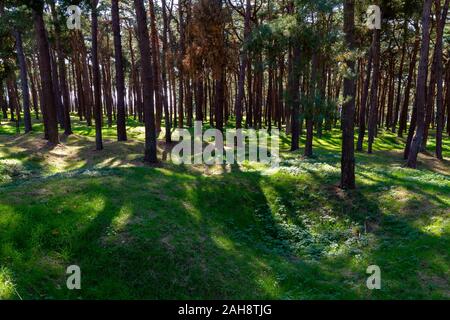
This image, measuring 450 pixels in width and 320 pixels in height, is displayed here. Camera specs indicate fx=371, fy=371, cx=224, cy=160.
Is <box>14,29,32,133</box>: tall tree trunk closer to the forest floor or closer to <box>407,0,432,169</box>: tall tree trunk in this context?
the forest floor

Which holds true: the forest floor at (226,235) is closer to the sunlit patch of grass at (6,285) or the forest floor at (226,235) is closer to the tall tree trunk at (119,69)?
the sunlit patch of grass at (6,285)

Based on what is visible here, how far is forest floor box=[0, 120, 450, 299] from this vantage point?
8.06 m

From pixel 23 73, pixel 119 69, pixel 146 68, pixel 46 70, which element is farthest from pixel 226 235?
Answer: pixel 23 73

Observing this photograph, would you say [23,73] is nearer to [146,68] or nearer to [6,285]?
[146,68]

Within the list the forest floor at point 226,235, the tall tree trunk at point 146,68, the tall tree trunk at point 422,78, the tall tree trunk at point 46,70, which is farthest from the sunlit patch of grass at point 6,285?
the tall tree trunk at point 422,78

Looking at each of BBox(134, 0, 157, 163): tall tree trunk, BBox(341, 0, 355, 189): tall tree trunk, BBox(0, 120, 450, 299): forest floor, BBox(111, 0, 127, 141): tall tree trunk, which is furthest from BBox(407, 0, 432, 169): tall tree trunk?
BBox(111, 0, 127, 141): tall tree trunk

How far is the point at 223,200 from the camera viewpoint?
12812 millimetres

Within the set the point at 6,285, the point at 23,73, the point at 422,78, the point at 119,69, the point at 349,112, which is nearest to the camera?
the point at 6,285

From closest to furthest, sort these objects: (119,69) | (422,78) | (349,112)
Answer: (349,112) → (422,78) → (119,69)

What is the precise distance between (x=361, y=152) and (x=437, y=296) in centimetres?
1991

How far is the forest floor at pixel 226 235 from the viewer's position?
26.5ft

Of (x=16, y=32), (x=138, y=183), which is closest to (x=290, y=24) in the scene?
(x=138, y=183)

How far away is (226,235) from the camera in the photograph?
10.6 meters

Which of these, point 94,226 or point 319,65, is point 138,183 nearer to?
point 94,226
